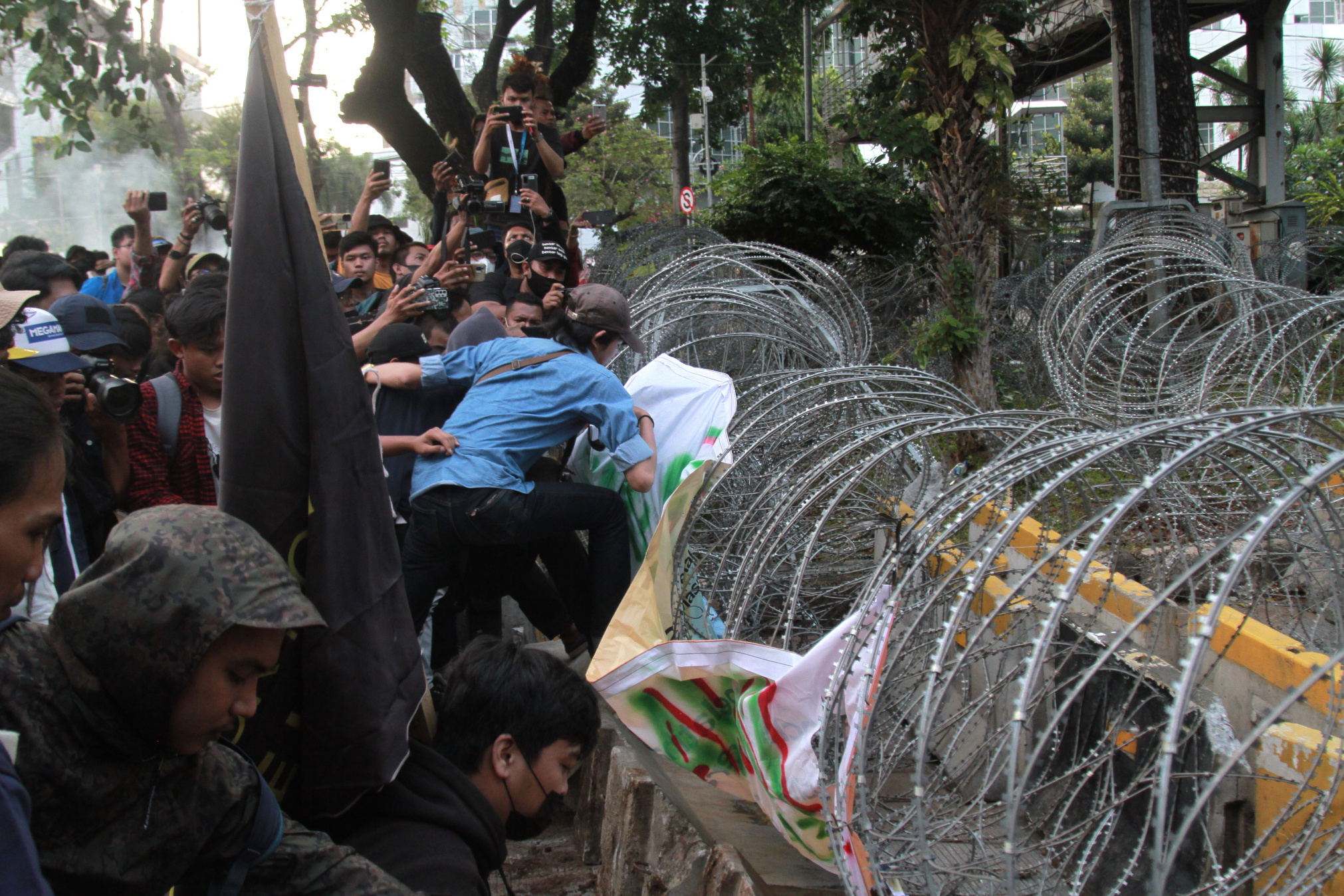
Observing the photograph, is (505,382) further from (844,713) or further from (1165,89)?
(1165,89)

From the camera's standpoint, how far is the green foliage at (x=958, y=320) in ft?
25.4

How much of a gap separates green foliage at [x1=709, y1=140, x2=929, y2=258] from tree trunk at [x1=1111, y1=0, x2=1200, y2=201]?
270 centimetres

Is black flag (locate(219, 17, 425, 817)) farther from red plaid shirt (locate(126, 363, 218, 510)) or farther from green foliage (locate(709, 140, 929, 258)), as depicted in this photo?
green foliage (locate(709, 140, 929, 258))

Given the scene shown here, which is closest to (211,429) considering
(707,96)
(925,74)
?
(925,74)

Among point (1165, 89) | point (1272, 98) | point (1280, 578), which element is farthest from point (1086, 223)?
point (1280, 578)

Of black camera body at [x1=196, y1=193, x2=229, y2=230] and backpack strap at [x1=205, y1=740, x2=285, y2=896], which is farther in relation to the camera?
black camera body at [x1=196, y1=193, x2=229, y2=230]

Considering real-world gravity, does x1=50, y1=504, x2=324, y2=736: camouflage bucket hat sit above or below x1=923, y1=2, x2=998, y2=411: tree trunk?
below

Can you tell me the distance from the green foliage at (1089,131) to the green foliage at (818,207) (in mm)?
23899

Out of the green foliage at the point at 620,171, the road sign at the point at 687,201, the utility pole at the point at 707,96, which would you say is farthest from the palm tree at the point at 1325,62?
the road sign at the point at 687,201

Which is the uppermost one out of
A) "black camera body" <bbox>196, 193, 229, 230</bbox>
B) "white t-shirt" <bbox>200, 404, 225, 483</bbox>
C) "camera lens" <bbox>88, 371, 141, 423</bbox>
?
"black camera body" <bbox>196, 193, 229, 230</bbox>

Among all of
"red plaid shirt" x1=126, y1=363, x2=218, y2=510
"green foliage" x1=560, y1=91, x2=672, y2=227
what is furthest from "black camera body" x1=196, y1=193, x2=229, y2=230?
"green foliage" x1=560, y1=91, x2=672, y2=227

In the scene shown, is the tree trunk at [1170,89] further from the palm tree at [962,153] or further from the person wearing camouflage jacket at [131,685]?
the person wearing camouflage jacket at [131,685]

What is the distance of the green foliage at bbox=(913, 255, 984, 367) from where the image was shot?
773 cm

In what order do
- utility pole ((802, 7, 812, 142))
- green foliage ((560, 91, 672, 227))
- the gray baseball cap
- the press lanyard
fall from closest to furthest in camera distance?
the gray baseball cap → the press lanyard → utility pole ((802, 7, 812, 142)) → green foliage ((560, 91, 672, 227))
